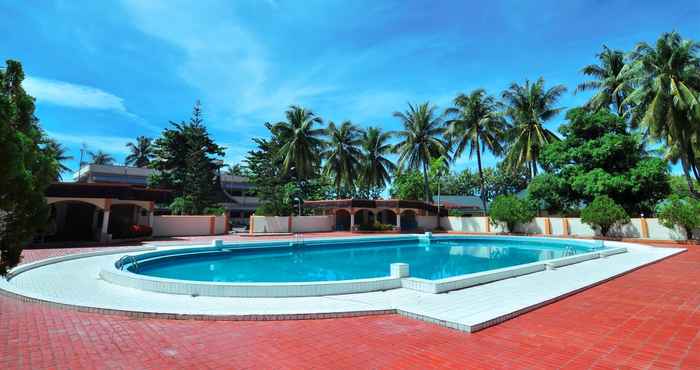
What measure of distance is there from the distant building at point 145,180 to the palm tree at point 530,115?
2649cm

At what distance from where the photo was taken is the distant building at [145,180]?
134 ft

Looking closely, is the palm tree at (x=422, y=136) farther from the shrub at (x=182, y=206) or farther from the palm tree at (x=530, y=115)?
the shrub at (x=182, y=206)

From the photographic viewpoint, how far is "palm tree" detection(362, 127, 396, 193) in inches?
1448

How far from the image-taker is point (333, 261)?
50.6 feet

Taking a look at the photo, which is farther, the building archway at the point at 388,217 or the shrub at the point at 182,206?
the building archway at the point at 388,217

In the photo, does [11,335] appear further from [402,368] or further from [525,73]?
[525,73]

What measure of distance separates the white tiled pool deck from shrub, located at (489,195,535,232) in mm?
18171

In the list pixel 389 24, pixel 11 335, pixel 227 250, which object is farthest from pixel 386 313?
pixel 227 250

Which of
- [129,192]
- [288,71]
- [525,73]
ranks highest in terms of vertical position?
[525,73]

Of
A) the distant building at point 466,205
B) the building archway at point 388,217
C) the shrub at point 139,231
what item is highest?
the distant building at point 466,205

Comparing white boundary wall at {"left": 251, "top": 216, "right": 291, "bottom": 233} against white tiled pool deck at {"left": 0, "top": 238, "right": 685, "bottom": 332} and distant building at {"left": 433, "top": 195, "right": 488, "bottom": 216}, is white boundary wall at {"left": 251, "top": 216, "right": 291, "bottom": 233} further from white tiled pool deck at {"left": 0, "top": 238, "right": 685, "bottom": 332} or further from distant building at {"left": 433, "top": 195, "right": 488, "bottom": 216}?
distant building at {"left": 433, "top": 195, "right": 488, "bottom": 216}

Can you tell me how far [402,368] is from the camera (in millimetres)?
3623

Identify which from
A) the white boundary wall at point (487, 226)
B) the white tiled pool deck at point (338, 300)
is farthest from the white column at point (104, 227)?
the white tiled pool deck at point (338, 300)

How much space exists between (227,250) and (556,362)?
A: 15.7 meters
